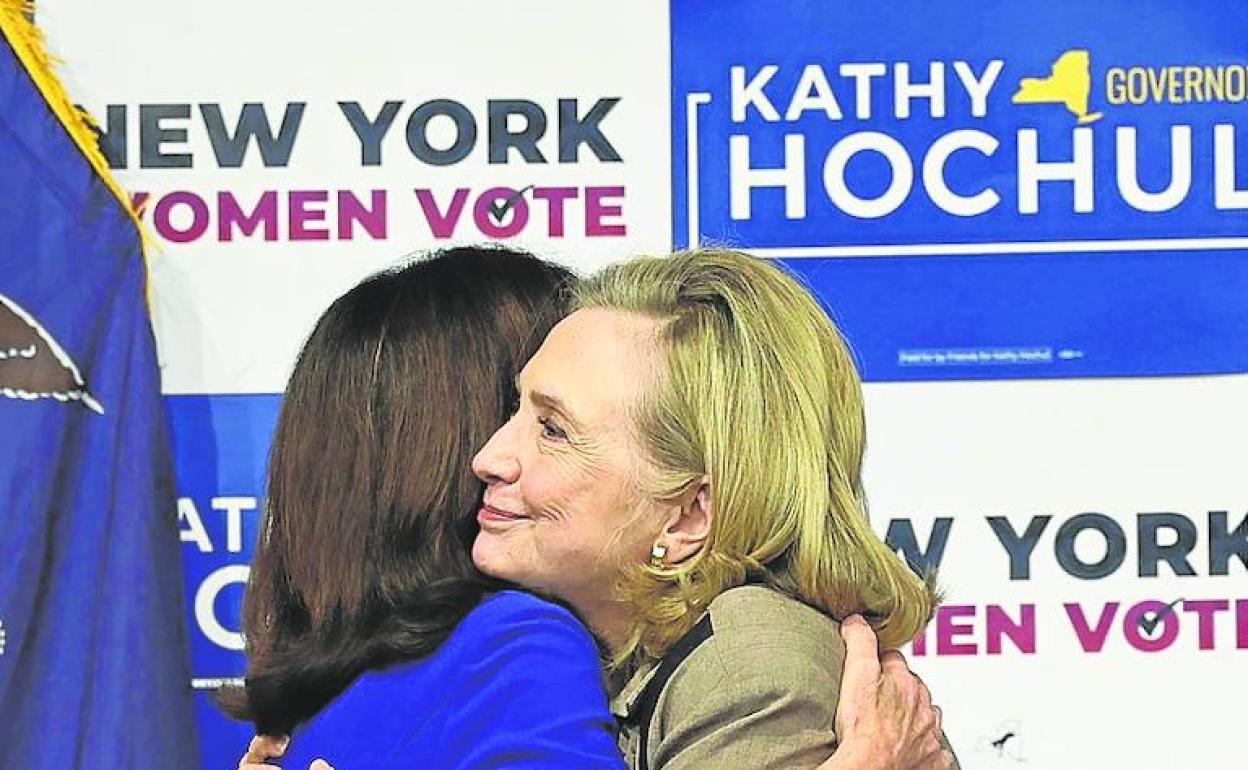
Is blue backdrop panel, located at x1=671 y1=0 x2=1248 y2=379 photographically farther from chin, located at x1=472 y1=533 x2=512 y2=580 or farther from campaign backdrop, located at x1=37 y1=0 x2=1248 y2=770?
chin, located at x1=472 y1=533 x2=512 y2=580

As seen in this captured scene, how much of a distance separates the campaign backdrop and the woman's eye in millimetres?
970

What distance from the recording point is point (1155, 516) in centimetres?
253

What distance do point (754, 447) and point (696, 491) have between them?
0.07m

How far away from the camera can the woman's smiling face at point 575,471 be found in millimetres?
1552

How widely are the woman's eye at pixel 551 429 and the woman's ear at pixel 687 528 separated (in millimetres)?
108

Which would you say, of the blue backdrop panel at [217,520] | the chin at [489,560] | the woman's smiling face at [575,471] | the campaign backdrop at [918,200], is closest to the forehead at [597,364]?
the woman's smiling face at [575,471]

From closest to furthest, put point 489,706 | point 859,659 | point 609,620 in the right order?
point 489,706 → point 859,659 → point 609,620

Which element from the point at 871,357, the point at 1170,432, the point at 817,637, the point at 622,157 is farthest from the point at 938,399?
the point at 817,637

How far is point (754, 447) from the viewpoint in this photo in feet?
5.00

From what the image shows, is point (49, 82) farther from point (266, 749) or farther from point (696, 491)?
point (696, 491)

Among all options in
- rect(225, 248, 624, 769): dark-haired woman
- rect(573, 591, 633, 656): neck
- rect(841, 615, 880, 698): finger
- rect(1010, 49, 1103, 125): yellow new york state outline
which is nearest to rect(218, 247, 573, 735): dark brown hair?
rect(225, 248, 624, 769): dark-haired woman

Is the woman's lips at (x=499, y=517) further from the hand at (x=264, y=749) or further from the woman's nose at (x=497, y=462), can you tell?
the hand at (x=264, y=749)

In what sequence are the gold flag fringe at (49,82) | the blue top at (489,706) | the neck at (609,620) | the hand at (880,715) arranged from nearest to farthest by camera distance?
the blue top at (489,706) < the hand at (880,715) < the neck at (609,620) < the gold flag fringe at (49,82)

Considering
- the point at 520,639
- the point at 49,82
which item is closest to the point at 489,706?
the point at 520,639
